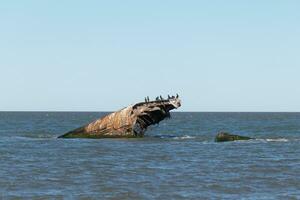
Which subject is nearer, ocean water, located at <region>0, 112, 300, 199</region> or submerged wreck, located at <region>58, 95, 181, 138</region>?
ocean water, located at <region>0, 112, 300, 199</region>

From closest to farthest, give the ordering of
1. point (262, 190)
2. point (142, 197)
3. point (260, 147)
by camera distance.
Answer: point (142, 197)
point (262, 190)
point (260, 147)

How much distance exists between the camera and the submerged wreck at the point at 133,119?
4872cm

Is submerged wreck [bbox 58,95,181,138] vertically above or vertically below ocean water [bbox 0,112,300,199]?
above

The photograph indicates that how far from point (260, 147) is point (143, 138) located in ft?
37.3

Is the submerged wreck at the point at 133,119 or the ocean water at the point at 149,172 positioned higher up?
the submerged wreck at the point at 133,119

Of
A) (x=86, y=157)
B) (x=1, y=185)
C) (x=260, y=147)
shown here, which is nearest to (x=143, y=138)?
(x=260, y=147)

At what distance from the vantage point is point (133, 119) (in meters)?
49.2

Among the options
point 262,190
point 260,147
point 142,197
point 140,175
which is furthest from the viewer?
point 260,147

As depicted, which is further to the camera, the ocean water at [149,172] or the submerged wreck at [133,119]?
the submerged wreck at [133,119]

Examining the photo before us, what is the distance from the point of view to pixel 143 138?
50375 millimetres

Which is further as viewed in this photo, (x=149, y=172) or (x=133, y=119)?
(x=133, y=119)

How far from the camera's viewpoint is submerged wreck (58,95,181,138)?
48719mm

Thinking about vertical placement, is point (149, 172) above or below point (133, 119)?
below

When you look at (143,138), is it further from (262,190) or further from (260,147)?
(262,190)
